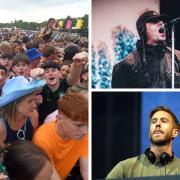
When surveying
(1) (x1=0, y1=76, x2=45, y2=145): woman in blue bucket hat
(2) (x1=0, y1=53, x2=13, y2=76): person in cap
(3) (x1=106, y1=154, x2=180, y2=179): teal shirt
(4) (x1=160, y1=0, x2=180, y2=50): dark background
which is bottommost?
(3) (x1=106, y1=154, x2=180, y2=179): teal shirt

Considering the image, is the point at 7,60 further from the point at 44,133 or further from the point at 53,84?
the point at 44,133

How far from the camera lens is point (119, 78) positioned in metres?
4.13

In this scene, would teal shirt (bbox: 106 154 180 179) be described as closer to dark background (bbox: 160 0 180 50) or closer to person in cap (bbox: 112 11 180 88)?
person in cap (bbox: 112 11 180 88)

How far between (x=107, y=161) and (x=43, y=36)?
127cm

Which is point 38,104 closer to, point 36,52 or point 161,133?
point 36,52

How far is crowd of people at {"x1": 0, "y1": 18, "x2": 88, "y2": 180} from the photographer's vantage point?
12.5 ft

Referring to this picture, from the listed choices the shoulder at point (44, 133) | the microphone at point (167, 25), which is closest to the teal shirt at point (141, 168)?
the shoulder at point (44, 133)

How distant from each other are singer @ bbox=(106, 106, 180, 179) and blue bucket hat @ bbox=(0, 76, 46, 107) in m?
1.10

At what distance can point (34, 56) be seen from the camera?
12.7ft

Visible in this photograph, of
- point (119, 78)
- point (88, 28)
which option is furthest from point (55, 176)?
point (88, 28)

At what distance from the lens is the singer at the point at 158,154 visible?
166 inches

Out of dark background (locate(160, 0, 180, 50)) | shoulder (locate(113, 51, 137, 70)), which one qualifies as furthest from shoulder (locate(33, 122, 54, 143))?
dark background (locate(160, 0, 180, 50))

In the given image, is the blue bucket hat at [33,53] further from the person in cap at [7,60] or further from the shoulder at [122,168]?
the shoulder at [122,168]

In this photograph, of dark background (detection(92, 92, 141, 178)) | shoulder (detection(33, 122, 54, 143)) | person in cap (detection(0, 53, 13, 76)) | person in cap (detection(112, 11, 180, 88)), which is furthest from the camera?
person in cap (detection(112, 11, 180, 88))
